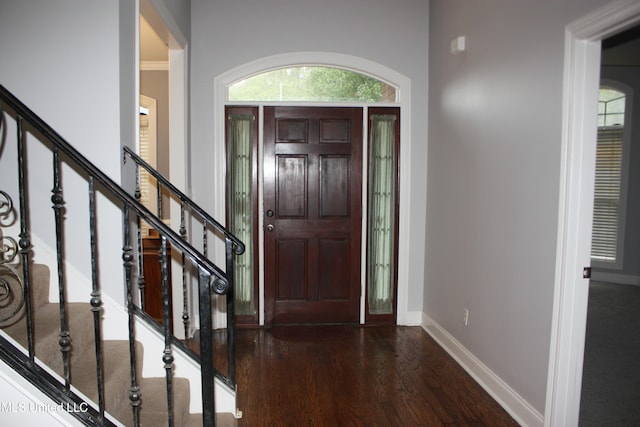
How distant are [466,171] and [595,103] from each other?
1.27 metres

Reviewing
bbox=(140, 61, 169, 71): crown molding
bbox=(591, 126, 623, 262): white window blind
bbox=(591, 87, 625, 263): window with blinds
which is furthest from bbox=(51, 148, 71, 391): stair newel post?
bbox=(591, 87, 625, 263): window with blinds

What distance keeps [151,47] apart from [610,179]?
6185 mm

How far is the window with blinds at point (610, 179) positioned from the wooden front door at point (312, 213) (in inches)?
159

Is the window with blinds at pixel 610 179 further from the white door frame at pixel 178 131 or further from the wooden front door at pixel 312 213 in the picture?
the white door frame at pixel 178 131

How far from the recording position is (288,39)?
13.6 ft

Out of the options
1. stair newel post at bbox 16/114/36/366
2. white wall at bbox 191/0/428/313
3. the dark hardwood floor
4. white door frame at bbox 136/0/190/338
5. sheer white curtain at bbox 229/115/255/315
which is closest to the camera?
stair newel post at bbox 16/114/36/366

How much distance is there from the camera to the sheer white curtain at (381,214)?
4.29 m

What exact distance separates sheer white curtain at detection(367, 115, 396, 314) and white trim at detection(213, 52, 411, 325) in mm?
90

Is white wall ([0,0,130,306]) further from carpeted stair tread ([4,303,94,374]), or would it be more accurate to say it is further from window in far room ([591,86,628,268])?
window in far room ([591,86,628,268])

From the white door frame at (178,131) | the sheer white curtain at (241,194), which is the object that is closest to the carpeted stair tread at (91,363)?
the white door frame at (178,131)

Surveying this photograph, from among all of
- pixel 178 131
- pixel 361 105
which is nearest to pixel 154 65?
pixel 178 131

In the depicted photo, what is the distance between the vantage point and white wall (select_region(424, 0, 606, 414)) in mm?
2379

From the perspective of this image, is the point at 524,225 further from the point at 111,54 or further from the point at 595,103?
the point at 111,54

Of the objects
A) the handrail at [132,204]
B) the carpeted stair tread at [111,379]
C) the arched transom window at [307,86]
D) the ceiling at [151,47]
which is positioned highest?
the ceiling at [151,47]
